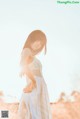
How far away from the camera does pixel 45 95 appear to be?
5.33 ft

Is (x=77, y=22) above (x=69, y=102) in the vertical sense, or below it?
above

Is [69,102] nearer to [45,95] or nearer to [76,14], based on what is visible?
[45,95]

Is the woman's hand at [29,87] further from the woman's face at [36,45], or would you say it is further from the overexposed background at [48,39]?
the woman's face at [36,45]

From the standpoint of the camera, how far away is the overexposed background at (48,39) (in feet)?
5.34

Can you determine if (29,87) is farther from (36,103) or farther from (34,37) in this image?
(34,37)

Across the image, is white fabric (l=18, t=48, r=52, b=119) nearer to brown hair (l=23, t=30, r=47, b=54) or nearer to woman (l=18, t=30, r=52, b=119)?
woman (l=18, t=30, r=52, b=119)

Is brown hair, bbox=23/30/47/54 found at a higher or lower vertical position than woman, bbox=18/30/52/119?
higher

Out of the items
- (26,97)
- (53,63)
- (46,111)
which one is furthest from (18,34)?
(46,111)

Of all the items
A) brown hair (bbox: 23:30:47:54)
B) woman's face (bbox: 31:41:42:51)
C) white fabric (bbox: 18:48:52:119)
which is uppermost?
brown hair (bbox: 23:30:47:54)

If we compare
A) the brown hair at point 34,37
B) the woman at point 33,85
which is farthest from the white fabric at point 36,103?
the brown hair at point 34,37

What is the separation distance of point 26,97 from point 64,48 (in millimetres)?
375

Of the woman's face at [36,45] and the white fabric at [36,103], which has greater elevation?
the woman's face at [36,45]

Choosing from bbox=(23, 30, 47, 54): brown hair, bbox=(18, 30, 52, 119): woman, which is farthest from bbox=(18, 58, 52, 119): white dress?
bbox=(23, 30, 47, 54): brown hair

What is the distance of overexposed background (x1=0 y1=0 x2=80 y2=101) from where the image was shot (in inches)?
64.1
